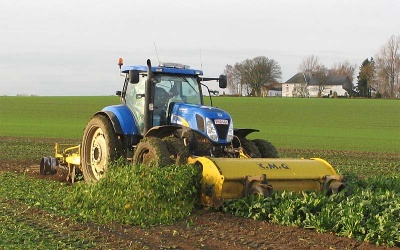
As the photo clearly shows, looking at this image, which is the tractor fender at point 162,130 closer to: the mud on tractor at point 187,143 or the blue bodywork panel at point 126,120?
the mud on tractor at point 187,143

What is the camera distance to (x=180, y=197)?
324 inches

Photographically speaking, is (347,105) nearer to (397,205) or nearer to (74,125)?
(74,125)

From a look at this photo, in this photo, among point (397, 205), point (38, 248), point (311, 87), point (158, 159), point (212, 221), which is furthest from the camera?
point (311, 87)

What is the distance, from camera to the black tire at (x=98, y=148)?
10.4 m

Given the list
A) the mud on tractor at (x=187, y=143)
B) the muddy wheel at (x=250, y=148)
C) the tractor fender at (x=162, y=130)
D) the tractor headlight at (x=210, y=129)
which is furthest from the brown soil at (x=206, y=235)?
the muddy wheel at (x=250, y=148)

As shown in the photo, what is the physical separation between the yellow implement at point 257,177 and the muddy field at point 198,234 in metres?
0.36

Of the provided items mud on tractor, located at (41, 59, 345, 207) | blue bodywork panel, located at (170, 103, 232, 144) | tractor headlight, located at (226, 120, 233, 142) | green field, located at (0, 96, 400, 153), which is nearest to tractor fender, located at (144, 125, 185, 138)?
mud on tractor, located at (41, 59, 345, 207)

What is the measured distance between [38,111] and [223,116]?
44.9 m

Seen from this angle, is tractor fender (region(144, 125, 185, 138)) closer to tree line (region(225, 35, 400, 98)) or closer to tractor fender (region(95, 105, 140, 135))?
tractor fender (region(95, 105, 140, 135))

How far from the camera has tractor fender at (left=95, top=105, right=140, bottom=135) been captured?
10.4 m

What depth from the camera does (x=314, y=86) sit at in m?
96.9

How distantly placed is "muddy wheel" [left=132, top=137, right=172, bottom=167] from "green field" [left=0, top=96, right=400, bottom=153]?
1743cm

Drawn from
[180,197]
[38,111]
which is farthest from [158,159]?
[38,111]

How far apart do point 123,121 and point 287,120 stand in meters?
36.7
